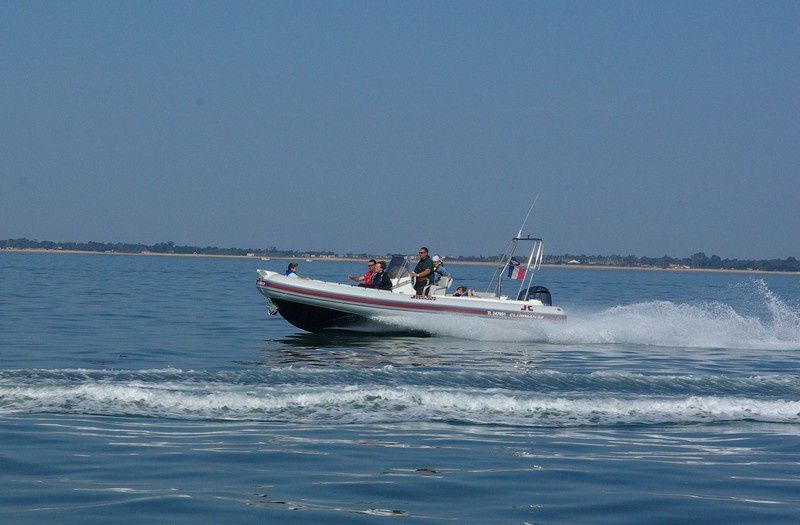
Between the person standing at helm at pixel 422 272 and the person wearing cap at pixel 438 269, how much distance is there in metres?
0.15

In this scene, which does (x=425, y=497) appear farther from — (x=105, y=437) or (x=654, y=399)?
(x=654, y=399)

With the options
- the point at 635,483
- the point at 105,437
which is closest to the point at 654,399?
the point at 635,483

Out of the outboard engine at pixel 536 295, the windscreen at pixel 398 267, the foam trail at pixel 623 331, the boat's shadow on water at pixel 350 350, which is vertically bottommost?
the boat's shadow on water at pixel 350 350

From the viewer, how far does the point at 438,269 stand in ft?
66.3

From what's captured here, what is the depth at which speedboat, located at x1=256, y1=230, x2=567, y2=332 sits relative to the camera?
19594 mm

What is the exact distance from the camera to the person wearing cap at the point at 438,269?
20.0 m

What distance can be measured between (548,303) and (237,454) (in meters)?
13.6

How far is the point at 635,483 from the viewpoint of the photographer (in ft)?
23.2

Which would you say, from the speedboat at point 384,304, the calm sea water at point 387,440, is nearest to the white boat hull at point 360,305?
the speedboat at point 384,304

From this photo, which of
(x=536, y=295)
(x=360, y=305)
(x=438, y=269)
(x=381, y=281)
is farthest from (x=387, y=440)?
(x=536, y=295)

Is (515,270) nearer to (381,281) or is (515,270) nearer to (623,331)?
(381,281)

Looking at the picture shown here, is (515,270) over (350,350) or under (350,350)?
over

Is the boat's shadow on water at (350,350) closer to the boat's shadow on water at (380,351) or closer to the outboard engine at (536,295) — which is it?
the boat's shadow on water at (380,351)

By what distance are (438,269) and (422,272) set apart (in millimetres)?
616
